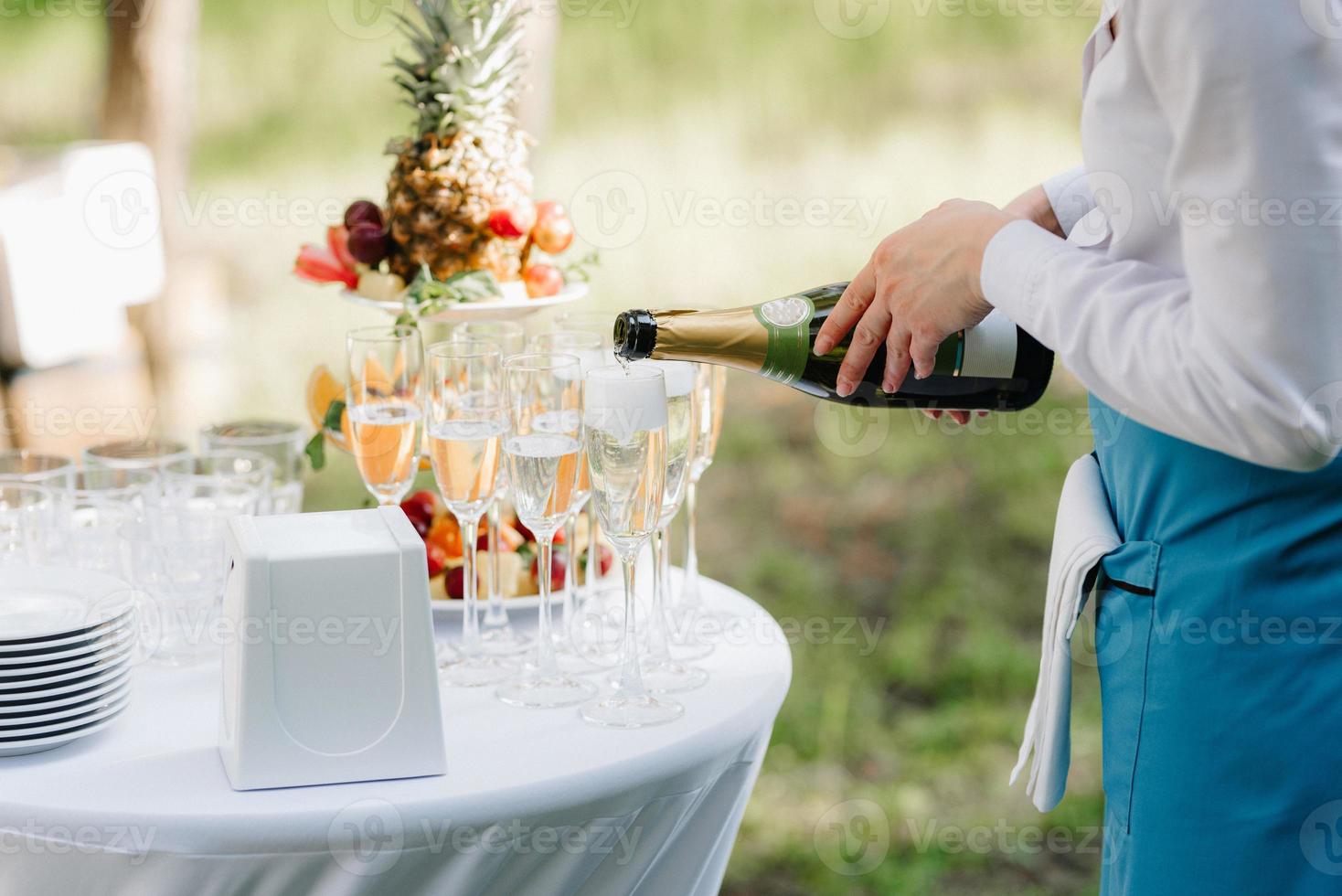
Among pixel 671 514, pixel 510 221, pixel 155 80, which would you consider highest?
pixel 155 80

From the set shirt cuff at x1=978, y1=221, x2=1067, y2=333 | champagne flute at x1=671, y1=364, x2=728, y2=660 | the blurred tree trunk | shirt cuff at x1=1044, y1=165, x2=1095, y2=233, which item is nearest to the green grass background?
the blurred tree trunk

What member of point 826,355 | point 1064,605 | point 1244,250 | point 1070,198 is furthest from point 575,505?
point 1244,250

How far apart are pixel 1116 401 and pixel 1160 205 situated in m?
0.17

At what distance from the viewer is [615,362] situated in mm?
1646

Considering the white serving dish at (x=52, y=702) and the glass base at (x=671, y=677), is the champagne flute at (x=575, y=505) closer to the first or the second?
the glass base at (x=671, y=677)

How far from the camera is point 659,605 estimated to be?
1618 mm

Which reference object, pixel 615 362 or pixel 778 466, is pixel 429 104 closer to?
pixel 615 362

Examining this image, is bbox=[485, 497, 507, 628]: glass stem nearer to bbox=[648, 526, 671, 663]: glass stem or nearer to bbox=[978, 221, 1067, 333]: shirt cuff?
bbox=[648, 526, 671, 663]: glass stem

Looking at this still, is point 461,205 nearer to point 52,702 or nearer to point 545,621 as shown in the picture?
point 545,621

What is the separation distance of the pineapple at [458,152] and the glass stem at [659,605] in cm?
48

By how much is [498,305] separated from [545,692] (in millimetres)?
560

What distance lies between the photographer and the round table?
46.8 inches

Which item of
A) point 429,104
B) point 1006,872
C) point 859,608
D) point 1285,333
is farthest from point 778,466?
point 1285,333

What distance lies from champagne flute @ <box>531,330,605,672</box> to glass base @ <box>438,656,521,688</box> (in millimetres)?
79
